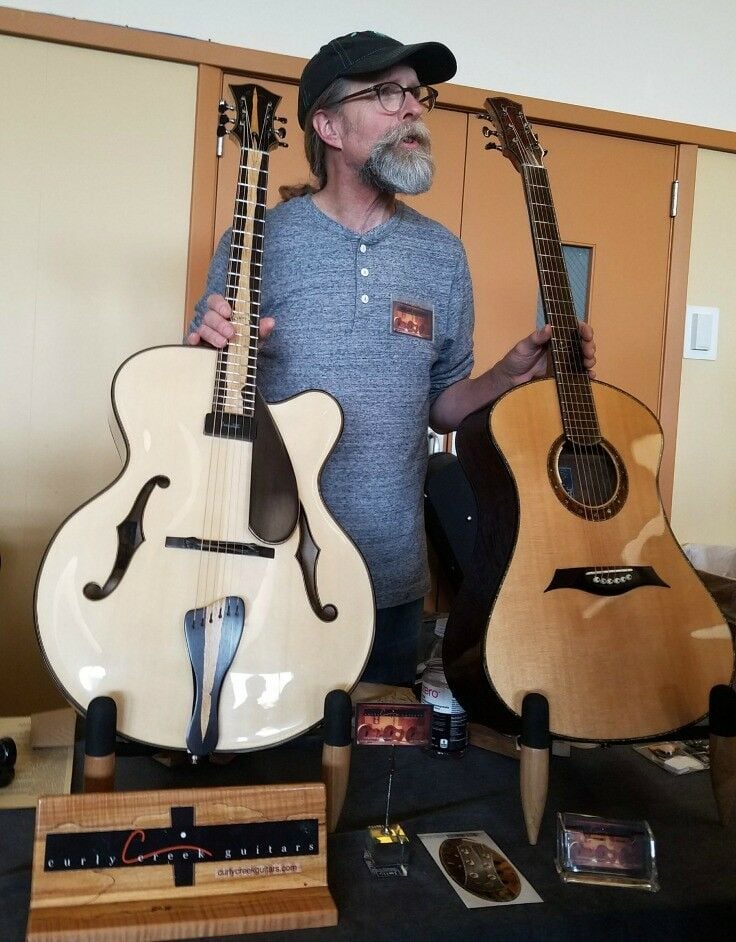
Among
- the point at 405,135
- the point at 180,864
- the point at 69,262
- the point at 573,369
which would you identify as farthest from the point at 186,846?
the point at 69,262

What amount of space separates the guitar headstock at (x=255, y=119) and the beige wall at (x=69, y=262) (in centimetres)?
113

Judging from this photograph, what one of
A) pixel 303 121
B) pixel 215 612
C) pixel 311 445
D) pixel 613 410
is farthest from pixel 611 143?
pixel 215 612

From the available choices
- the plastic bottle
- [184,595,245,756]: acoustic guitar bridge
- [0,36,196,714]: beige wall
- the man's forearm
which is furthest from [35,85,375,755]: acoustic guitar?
[0,36,196,714]: beige wall

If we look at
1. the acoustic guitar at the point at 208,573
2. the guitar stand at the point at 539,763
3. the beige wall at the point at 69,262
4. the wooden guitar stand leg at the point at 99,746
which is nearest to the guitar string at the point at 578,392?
the guitar stand at the point at 539,763

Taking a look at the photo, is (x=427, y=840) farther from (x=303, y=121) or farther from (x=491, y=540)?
(x=303, y=121)

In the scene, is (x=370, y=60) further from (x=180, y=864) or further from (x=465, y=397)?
(x=180, y=864)

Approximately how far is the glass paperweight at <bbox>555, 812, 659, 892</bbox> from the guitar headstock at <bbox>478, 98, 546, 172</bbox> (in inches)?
37.0

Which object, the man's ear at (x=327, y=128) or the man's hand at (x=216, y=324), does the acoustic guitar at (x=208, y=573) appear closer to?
the man's hand at (x=216, y=324)

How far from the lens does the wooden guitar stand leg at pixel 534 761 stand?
2.63 ft

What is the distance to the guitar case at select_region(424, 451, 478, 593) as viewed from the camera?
1.92 metres

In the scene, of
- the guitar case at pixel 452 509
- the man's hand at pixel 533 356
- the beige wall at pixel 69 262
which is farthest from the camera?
the beige wall at pixel 69 262

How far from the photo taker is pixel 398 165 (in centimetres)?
125

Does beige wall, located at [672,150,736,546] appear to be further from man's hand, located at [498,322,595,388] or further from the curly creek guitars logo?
the curly creek guitars logo

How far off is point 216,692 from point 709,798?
0.60 m
